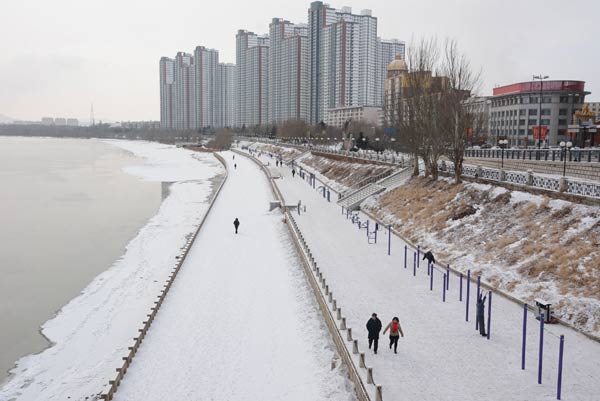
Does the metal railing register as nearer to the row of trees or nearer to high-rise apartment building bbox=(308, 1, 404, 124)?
the row of trees

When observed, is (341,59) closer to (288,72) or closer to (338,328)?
(288,72)

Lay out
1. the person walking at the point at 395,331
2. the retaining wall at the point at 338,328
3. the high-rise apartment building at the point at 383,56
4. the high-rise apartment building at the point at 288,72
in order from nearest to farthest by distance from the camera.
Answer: the retaining wall at the point at 338,328 < the person walking at the point at 395,331 < the high-rise apartment building at the point at 288,72 < the high-rise apartment building at the point at 383,56

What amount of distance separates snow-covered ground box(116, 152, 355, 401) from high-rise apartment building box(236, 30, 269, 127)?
166 metres

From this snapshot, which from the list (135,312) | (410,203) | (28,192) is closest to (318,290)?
(135,312)

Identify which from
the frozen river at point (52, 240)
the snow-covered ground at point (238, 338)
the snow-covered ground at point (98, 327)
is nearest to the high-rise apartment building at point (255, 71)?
the frozen river at point (52, 240)

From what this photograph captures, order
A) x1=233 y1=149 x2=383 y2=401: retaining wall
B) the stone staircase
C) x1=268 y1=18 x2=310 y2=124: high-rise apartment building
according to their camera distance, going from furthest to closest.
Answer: x1=268 y1=18 x2=310 y2=124: high-rise apartment building < the stone staircase < x1=233 y1=149 x2=383 y2=401: retaining wall

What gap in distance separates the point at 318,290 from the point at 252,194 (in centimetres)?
3227

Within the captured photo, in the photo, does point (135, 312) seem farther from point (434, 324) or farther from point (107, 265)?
point (434, 324)

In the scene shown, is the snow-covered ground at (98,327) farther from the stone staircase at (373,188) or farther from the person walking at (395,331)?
the stone staircase at (373,188)

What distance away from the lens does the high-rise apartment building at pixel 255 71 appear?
190 m

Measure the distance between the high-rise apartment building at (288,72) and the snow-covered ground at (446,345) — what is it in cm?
14158

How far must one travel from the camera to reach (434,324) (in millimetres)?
16031

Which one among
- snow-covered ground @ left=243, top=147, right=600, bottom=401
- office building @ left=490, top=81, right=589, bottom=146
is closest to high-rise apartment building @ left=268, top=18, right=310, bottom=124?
office building @ left=490, top=81, right=589, bottom=146

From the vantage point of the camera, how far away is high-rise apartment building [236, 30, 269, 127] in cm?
18962
